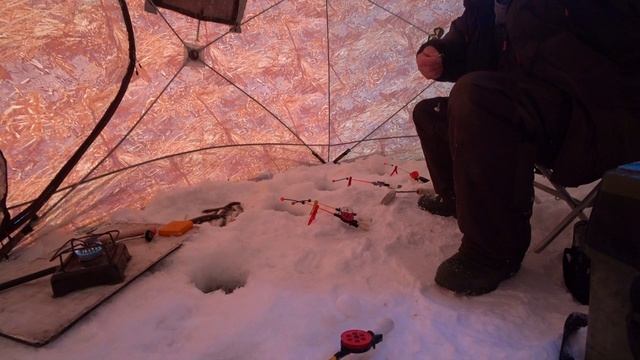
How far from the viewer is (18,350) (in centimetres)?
114

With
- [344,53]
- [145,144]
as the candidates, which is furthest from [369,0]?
[145,144]

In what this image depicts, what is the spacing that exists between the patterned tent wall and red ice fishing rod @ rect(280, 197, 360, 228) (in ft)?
1.92

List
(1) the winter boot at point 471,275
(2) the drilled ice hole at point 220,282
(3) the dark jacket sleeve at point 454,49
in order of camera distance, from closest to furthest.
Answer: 1. (1) the winter boot at point 471,275
2. (2) the drilled ice hole at point 220,282
3. (3) the dark jacket sleeve at point 454,49

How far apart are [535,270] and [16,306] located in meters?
1.56

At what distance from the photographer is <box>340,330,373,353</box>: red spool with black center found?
1022 mm

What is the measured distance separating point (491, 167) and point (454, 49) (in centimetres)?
61

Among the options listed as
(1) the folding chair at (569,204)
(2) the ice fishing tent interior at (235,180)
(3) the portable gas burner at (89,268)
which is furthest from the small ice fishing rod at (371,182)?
(3) the portable gas burner at (89,268)

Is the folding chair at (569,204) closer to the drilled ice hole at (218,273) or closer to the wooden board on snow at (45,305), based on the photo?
the drilled ice hole at (218,273)

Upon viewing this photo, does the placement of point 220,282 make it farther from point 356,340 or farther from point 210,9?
point 210,9

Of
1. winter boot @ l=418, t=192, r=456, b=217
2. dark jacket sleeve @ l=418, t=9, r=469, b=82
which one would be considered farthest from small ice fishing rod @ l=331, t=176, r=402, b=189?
dark jacket sleeve @ l=418, t=9, r=469, b=82

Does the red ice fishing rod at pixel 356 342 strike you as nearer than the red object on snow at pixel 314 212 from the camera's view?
Yes

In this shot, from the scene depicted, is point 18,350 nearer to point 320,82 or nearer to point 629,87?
point 629,87

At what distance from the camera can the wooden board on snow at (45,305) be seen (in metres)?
1.19

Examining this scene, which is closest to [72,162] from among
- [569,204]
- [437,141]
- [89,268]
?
[89,268]
